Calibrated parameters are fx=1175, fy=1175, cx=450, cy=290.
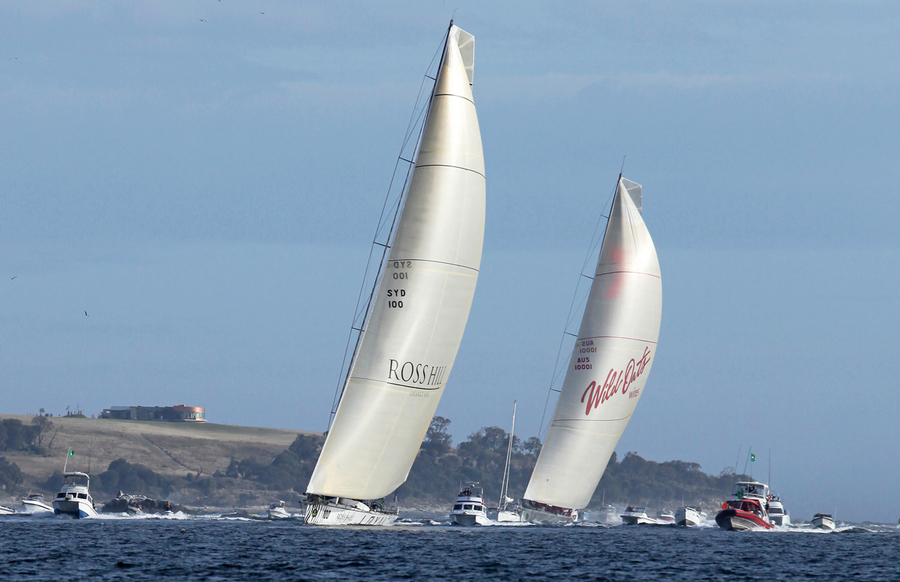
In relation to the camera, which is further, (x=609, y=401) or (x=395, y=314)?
(x=609, y=401)

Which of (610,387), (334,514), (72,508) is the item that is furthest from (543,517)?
(72,508)

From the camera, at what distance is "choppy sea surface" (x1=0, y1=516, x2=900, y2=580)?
41.9m

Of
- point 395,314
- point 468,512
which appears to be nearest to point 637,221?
point 468,512

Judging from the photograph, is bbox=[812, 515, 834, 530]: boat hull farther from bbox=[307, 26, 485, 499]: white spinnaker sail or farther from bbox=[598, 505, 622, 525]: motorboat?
bbox=[307, 26, 485, 499]: white spinnaker sail

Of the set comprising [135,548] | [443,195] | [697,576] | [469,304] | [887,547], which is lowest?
[135,548]

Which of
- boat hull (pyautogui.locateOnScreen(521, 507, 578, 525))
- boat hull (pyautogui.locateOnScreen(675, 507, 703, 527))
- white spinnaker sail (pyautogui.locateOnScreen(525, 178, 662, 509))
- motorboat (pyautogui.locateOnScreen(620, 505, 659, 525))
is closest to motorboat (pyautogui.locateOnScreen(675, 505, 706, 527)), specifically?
boat hull (pyautogui.locateOnScreen(675, 507, 703, 527))

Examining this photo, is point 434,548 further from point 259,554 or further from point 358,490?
point 259,554

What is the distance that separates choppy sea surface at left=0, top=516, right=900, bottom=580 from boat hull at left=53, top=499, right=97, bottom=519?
10717mm

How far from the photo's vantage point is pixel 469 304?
183 feet

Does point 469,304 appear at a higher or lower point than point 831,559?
higher

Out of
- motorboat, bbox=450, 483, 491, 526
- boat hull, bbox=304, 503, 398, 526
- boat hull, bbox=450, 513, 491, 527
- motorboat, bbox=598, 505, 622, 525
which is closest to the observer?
boat hull, bbox=304, 503, 398, 526

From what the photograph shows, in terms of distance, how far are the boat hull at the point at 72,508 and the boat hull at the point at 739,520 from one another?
47.0 meters

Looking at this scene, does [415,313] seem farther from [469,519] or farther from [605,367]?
[469,519]

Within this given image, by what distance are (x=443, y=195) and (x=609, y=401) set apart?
92.8ft
